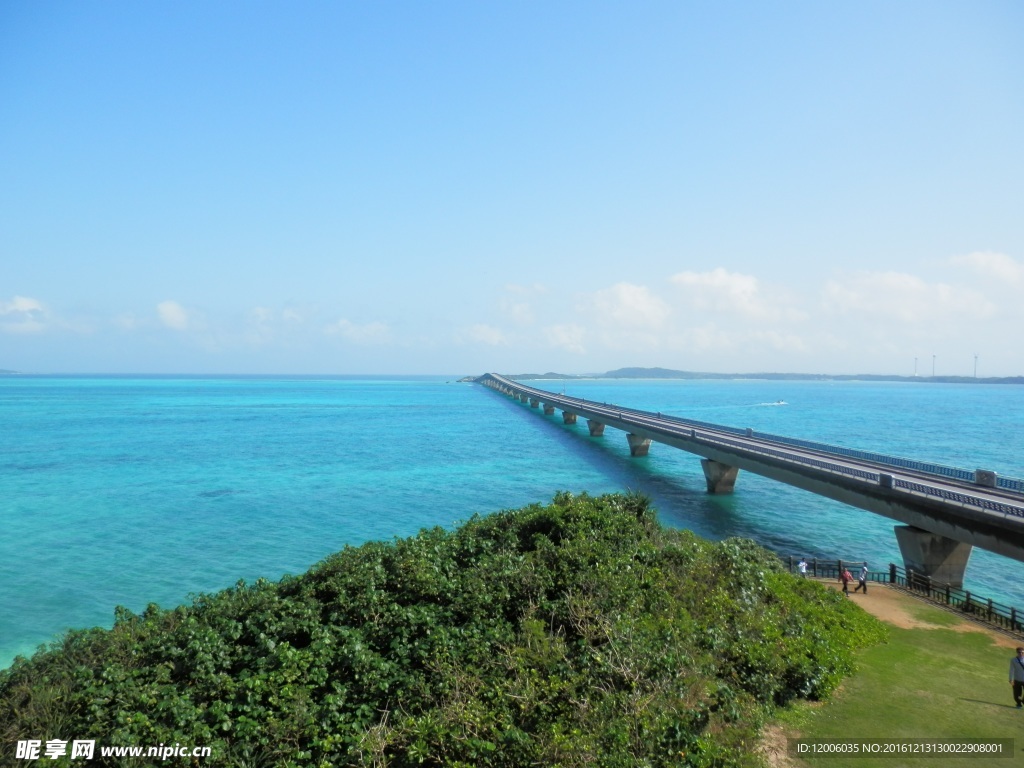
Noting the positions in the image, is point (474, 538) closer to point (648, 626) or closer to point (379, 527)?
point (648, 626)

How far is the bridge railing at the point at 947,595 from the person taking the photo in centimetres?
1917

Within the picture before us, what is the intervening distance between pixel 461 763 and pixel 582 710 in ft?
7.99

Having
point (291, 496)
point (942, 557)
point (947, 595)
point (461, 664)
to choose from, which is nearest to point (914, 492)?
point (942, 557)

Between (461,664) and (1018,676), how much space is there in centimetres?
1199

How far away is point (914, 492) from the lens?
2762cm

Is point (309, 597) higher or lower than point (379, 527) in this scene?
higher

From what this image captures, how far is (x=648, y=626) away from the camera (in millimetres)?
12844

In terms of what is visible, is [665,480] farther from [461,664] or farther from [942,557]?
[461,664]

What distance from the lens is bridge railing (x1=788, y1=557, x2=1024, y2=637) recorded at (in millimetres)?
19172

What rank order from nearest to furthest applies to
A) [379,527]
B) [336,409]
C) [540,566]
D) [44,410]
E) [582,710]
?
[582,710]
[540,566]
[379,527]
[44,410]
[336,409]

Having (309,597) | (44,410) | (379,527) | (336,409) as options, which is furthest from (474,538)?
(44,410)

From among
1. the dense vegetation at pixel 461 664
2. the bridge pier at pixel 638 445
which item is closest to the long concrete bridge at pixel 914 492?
the dense vegetation at pixel 461 664

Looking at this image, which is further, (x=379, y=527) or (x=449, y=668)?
(x=379, y=527)

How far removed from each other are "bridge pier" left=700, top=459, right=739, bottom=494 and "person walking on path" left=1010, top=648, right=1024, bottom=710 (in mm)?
36819
